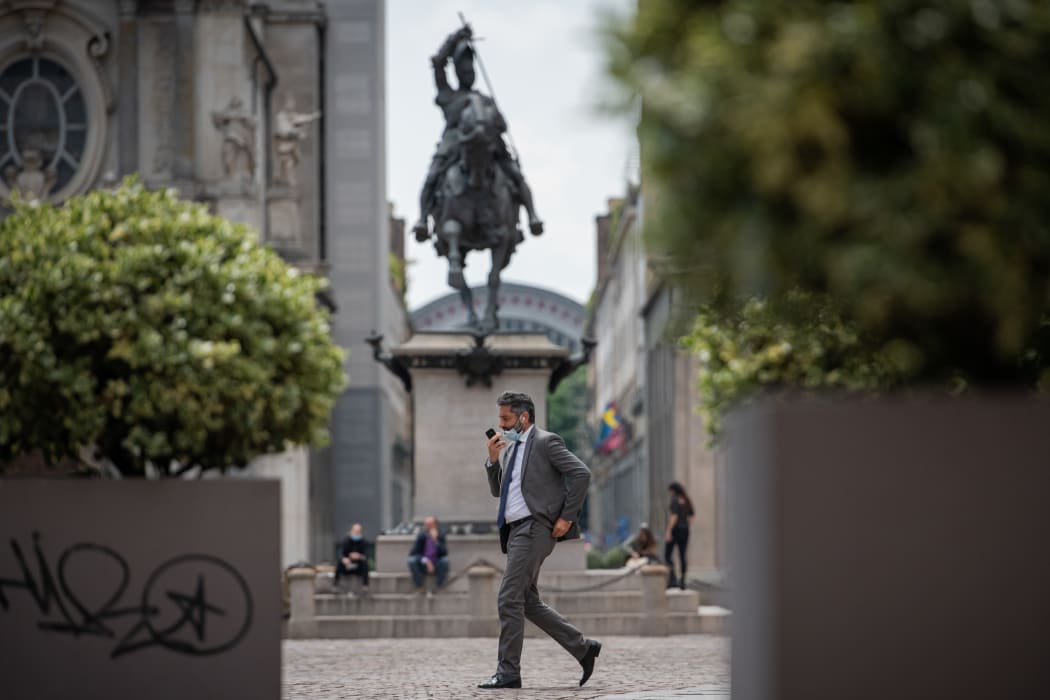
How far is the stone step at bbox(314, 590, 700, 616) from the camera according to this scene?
987 inches

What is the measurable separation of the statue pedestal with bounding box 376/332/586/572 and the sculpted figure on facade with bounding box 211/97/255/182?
20.6 meters

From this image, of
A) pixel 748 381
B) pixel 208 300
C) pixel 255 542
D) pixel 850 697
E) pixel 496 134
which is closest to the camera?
pixel 850 697

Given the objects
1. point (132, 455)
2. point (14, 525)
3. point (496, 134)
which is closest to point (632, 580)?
point (496, 134)

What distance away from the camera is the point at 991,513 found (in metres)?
7.01

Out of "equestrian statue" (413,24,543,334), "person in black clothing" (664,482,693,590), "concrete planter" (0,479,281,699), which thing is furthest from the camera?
"person in black clothing" (664,482,693,590)

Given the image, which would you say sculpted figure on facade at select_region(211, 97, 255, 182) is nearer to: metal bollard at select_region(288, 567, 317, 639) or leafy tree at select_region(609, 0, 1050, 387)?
metal bollard at select_region(288, 567, 317, 639)

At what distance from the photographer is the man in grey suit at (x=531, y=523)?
1359 cm

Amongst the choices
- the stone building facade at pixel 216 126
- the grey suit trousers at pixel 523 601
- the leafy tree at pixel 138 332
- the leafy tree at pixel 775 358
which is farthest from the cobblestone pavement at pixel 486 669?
the stone building facade at pixel 216 126

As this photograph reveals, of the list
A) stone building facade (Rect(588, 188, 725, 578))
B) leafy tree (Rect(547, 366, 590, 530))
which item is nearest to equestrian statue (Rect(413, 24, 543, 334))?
stone building facade (Rect(588, 188, 725, 578))

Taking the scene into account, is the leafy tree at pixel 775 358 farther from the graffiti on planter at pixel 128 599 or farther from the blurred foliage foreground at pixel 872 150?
the blurred foliage foreground at pixel 872 150

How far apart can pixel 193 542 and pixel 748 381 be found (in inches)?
432

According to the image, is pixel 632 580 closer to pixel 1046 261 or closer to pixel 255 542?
pixel 255 542

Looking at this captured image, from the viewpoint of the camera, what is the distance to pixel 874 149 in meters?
6.72

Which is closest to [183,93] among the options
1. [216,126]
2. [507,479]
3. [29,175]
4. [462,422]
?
[216,126]
